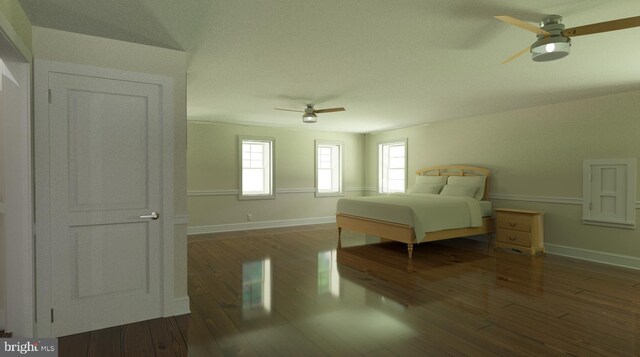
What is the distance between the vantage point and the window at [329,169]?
331 inches

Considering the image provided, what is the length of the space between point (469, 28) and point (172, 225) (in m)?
2.87

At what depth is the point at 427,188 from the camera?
257 inches

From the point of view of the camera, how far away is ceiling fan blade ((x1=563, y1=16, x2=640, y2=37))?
206 cm

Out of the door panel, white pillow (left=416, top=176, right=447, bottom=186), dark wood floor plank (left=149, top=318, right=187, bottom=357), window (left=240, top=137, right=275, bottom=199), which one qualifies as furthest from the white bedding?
the door panel

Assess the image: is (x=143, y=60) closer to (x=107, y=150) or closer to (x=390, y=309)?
(x=107, y=150)

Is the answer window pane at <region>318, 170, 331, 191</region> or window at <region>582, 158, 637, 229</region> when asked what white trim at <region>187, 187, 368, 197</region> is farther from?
window at <region>582, 158, 637, 229</region>

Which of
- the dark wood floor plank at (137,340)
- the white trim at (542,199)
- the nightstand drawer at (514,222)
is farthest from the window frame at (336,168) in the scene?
the dark wood floor plank at (137,340)

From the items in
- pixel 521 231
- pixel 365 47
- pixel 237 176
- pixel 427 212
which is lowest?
pixel 521 231

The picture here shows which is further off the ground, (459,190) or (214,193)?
(459,190)

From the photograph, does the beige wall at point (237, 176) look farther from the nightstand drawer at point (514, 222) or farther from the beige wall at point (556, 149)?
the nightstand drawer at point (514, 222)

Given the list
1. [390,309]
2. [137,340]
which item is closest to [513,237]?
[390,309]

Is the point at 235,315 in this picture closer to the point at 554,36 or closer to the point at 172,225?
the point at 172,225

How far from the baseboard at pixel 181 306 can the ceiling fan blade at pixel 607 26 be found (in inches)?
142

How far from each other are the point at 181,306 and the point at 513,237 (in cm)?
474
